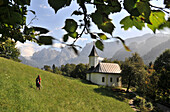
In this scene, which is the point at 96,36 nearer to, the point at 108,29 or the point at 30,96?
the point at 108,29

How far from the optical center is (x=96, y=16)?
0.80 metres

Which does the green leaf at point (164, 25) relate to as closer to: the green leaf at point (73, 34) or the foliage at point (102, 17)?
the foliage at point (102, 17)

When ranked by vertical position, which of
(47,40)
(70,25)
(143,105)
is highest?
(70,25)

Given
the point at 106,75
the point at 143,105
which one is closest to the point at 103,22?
the point at 143,105

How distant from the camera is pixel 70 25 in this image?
82 centimetres

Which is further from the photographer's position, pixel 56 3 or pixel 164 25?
pixel 164 25

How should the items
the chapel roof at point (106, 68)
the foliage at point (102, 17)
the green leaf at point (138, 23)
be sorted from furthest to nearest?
the chapel roof at point (106, 68), the green leaf at point (138, 23), the foliage at point (102, 17)

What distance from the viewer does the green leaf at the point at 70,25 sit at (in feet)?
2.65

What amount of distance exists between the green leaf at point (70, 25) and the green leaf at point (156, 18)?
0.53 meters

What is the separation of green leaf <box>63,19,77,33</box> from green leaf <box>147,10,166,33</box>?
0.53 meters

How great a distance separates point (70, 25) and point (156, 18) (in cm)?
60

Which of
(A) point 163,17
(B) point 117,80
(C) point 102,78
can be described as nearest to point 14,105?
(A) point 163,17

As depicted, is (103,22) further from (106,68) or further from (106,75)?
(106,68)

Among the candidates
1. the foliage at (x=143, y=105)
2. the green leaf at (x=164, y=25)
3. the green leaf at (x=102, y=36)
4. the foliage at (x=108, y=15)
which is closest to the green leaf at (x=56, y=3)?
the foliage at (x=108, y=15)
